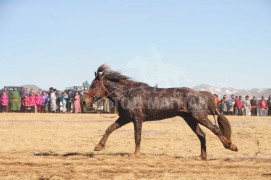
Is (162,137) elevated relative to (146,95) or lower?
lower

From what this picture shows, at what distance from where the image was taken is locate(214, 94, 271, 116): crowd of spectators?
A: 33.6 meters

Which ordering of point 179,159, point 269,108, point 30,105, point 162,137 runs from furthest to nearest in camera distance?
point 269,108, point 30,105, point 162,137, point 179,159

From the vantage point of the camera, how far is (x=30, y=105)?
32125 mm

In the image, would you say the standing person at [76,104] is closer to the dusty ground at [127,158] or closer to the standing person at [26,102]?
the standing person at [26,102]

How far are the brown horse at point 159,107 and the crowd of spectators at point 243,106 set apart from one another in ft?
74.4

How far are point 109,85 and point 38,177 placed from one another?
4.27 meters

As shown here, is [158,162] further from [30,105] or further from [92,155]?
[30,105]

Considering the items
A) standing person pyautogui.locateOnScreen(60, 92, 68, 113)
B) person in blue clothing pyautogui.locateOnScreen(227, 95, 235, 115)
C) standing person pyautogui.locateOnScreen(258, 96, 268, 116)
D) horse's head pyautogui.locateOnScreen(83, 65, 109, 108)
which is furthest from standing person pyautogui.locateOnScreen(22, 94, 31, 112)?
horse's head pyautogui.locateOnScreen(83, 65, 109, 108)

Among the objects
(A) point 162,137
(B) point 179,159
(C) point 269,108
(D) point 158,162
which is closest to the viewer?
(D) point 158,162

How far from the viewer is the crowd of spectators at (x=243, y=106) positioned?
33.6 m

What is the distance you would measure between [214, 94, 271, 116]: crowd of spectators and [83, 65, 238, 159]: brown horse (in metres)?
22.7

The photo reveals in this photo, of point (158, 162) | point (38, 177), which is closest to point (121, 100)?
point (158, 162)

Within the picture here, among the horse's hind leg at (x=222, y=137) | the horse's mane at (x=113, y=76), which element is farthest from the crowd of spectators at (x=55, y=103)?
the horse's hind leg at (x=222, y=137)

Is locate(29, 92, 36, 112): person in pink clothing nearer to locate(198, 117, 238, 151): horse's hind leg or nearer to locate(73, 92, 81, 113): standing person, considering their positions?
locate(73, 92, 81, 113): standing person
